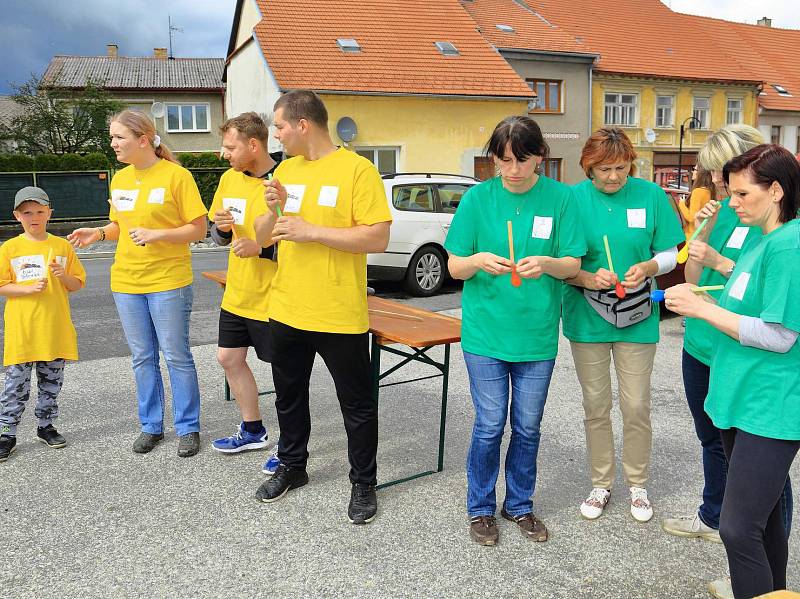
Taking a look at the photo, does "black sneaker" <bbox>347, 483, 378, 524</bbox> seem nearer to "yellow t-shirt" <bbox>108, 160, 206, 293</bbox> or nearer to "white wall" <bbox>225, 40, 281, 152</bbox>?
"yellow t-shirt" <bbox>108, 160, 206, 293</bbox>

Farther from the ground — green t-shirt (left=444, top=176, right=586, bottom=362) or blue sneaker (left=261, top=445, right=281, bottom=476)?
green t-shirt (left=444, top=176, right=586, bottom=362)

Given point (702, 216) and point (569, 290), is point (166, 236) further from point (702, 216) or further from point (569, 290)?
point (702, 216)

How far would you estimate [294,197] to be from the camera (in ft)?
10.3

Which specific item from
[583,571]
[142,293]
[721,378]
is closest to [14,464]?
[142,293]

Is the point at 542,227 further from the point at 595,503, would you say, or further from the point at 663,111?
the point at 663,111

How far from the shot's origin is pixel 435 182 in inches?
402

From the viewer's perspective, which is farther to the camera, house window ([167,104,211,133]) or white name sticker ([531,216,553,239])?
house window ([167,104,211,133])

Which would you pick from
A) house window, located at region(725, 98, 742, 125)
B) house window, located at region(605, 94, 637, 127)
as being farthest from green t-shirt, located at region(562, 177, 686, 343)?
house window, located at region(725, 98, 742, 125)

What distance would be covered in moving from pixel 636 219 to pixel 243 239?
6.03ft

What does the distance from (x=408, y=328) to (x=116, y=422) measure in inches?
83.8

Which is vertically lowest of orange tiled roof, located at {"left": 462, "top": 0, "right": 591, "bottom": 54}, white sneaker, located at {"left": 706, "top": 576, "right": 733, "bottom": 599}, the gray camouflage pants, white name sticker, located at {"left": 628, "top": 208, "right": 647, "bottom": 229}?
white sneaker, located at {"left": 706, "top": 576, "right": 733, "bottom": 599}

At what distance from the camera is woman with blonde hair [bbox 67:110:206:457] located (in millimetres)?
3803

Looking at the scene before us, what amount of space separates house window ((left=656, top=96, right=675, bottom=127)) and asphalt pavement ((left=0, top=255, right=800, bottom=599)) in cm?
2638

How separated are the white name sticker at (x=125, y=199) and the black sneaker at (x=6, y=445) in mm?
1425
